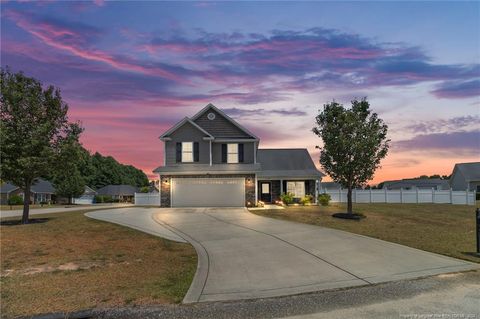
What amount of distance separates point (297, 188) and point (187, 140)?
11259 mm

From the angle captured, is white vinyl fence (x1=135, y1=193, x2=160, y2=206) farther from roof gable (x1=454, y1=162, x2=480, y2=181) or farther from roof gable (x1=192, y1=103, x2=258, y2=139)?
roof gable (x1=454, y1=162, x2=480, y2=181)

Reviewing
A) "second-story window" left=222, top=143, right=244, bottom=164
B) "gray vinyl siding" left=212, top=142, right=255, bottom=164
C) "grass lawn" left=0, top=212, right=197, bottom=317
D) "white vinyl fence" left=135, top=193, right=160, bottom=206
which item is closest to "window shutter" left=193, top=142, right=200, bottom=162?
"gray vinyl siding" left=212, top=142, right=255, bottom=164

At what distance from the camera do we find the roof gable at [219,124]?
3281cm

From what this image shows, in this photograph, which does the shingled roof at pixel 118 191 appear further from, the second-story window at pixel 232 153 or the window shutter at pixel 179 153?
the second-story window at pixel 232 153

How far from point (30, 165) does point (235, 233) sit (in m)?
11.1

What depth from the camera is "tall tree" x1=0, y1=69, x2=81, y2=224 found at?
19203 mm

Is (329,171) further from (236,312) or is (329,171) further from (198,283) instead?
(236,312)

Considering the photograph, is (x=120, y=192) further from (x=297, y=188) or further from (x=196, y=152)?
(x=297, y=188)

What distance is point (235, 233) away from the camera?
15562 mm

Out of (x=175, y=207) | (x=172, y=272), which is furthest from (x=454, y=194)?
(x=172, y=272)

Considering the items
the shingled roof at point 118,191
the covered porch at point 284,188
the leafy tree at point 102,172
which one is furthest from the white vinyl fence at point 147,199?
the leafy tree at point 102,172

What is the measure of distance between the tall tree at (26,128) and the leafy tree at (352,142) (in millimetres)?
14656

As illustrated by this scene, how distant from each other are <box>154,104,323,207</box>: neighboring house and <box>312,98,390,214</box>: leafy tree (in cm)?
1030

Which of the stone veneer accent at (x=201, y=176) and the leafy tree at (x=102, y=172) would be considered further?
the leafy tree at (x=102, y=172)
